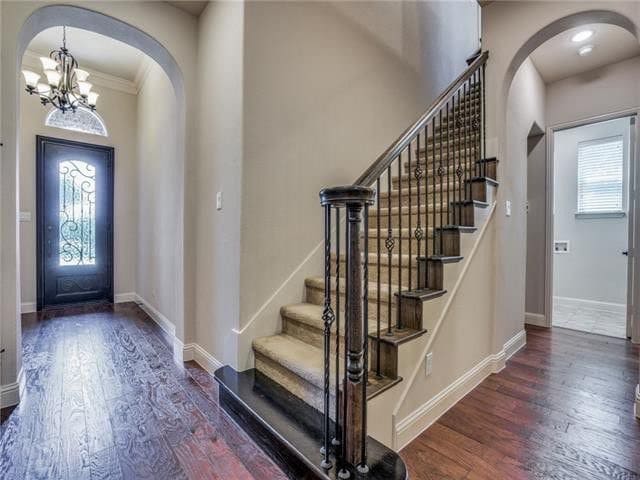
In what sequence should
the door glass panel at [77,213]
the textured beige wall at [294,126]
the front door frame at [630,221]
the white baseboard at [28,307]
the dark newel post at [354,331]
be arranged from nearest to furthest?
1. the dark newel post at [354,331]
2. the textured beige wall at [294,126]
3. the front door frame at [630,221]
4. the white baseboard at [28,307]
5. the door glass panel at [77,213]

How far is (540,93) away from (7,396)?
5.36 metres

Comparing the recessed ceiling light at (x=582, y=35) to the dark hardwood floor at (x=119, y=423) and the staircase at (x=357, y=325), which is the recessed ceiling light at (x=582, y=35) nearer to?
the staircase at (x=357, y=325)

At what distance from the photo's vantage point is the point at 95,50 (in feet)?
13.0

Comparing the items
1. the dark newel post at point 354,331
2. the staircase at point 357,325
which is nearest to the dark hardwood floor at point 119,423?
the staircase at point 357,325

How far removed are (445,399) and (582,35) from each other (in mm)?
3348

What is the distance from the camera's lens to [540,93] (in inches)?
141

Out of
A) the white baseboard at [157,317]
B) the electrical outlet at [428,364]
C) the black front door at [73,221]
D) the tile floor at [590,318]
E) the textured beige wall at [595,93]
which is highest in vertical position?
the textured beige wall at [595,93]

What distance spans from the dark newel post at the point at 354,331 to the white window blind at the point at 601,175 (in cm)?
479

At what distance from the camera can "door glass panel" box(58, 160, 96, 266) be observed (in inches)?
171

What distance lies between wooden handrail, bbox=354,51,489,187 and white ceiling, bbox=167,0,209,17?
1.96 metres

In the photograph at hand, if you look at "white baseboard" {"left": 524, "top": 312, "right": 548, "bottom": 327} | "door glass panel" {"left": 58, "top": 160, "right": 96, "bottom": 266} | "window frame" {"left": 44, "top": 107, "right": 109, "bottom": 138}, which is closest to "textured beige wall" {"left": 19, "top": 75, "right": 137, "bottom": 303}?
"window frame" {"left": 44, "top": 107, "right": 109, "bottom": 138}

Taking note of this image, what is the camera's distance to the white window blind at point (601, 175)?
4215mm

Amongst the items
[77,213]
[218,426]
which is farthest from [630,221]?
[77,213]

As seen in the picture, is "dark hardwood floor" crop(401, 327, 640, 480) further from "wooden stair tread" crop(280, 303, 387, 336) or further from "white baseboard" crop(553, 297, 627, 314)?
"white baseboard" crop(553, 297, 627, 314)
